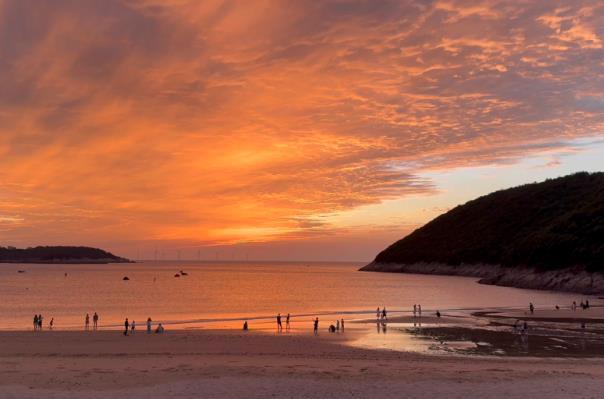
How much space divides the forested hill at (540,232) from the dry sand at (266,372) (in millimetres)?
86813

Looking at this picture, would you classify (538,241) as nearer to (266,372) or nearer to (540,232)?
(540,232)

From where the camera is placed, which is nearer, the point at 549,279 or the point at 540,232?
the point at 549,279

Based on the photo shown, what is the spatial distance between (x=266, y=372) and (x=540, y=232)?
13471 centimetres

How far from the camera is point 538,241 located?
127m

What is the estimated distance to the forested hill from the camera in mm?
113562

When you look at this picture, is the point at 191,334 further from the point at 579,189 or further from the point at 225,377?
the point at 579,189

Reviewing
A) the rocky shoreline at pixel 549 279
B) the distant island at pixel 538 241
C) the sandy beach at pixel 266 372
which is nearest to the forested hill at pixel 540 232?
the distant island at pixel 538 241

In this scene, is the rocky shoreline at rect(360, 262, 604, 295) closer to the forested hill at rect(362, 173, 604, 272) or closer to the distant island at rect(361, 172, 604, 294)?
the distant island at rect(361, 172, 604, 294)

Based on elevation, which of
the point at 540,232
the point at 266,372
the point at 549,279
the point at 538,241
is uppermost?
the point at 540,232

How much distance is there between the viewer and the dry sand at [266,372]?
19.2 m

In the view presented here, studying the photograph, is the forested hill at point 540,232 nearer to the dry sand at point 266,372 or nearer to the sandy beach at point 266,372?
the sandy beach at point 266,372

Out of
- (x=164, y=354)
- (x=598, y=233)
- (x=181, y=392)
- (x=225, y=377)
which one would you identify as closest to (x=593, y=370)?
(x=225, y=377)

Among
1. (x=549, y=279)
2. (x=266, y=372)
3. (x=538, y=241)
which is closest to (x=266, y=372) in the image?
(x=266, y=372)

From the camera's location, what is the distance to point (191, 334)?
40969 millimetres
